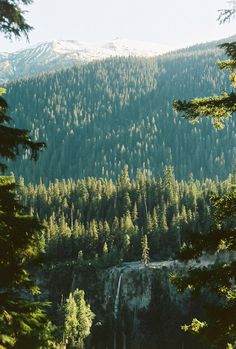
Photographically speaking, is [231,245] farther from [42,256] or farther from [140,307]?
[140,307]

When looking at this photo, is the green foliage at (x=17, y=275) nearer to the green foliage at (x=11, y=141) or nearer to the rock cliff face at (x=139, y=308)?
the green foliage at (x=11, y=141)

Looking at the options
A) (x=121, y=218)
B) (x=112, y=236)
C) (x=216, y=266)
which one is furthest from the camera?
Answer: (x=121, y=218)

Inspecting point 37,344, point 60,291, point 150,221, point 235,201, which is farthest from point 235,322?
point 150,221

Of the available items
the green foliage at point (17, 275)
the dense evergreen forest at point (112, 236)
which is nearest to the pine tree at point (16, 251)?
the green foliage at point (17, 275)

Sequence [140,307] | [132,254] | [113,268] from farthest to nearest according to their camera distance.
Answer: [132,254]
[113,268]
[140,307]

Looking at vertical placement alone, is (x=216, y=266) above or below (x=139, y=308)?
above

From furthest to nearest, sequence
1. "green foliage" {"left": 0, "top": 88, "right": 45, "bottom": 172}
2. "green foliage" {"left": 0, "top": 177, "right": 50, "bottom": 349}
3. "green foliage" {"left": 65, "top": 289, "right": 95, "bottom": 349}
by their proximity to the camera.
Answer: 1. "green foliage" {"left": 65, "top": 289, "right": 95, "bottom": 349}
2. "green foliage" {"left": 0, "top": 88, "right": 45, "bottom": 172}
3. "green foliage" {"left": 0, "top": 177, "right": 50, "bottom": 349}

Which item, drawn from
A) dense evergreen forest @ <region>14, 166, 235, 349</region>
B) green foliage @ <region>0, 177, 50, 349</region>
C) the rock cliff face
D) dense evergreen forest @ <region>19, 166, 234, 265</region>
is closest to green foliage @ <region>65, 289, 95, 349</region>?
dense evergreen forest @ <region>14, 166, 235, 349</region>

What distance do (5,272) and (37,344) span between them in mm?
2021

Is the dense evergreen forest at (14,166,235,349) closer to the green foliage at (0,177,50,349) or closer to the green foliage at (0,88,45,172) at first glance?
the green foliage at (0,177,50,349)

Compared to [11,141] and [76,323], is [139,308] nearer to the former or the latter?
[76,323]

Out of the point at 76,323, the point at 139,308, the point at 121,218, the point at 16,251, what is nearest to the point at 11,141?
the point at 16,251

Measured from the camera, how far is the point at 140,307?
405 ft

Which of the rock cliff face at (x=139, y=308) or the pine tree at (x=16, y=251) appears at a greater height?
the pine tree at (x=16, y=251)
